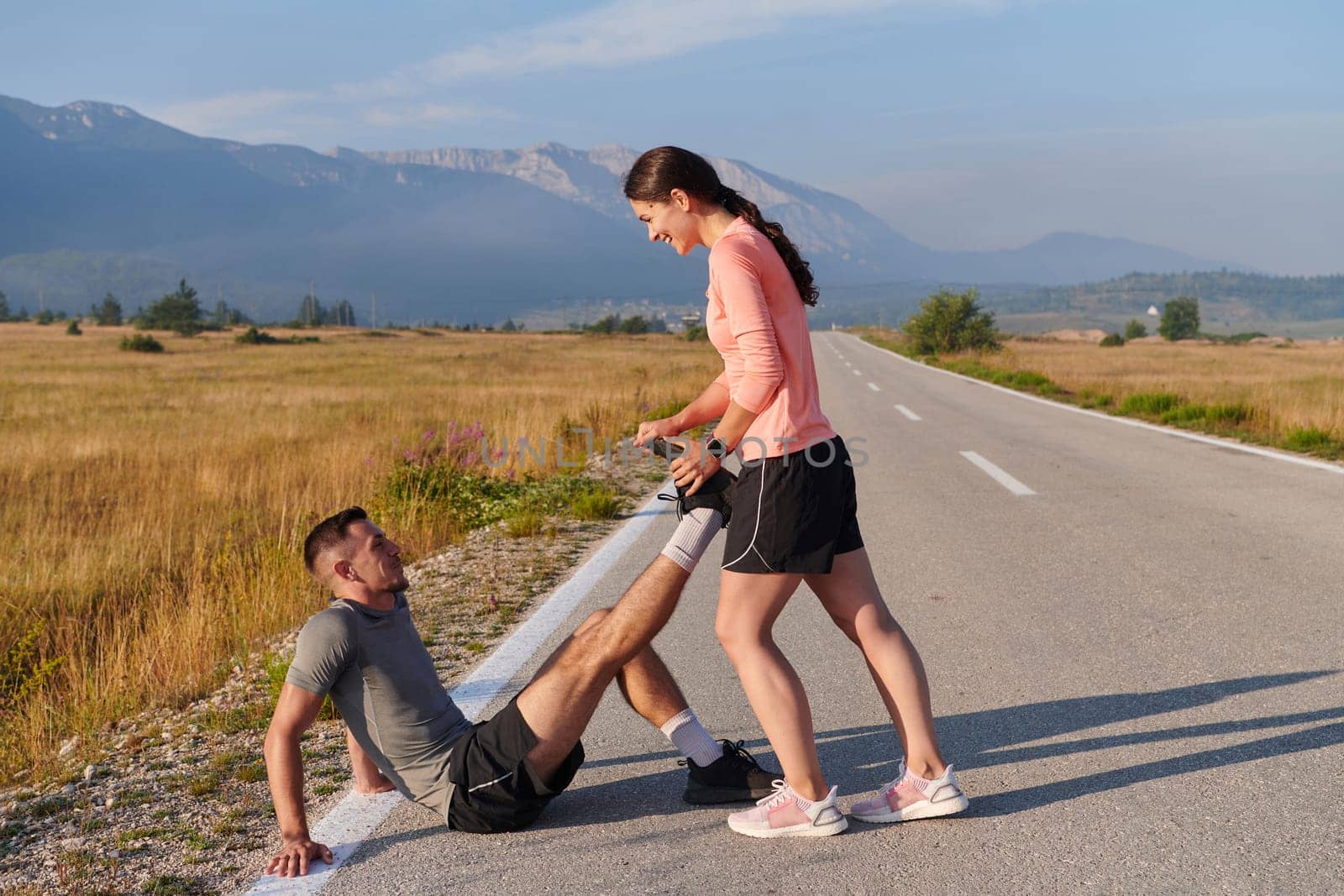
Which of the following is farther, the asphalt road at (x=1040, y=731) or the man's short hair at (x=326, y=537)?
the man's short hair at (x=326, y=537)

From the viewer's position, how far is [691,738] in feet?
11.1

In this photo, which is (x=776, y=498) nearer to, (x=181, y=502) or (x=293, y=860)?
(x=293, y=860)

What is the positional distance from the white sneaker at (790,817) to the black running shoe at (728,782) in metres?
0.17

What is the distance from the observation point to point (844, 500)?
314 cm

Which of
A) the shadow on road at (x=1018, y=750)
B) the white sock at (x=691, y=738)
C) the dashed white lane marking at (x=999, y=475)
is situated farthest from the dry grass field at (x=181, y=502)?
the dashed white lane marking at (x=999, y=475)

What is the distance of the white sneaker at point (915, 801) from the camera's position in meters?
3.22

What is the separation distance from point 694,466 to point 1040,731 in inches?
72.6

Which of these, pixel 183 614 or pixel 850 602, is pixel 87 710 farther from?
pixel 850 602

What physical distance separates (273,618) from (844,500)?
12.8ft

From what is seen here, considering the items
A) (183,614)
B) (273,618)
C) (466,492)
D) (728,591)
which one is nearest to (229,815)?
(728,591)

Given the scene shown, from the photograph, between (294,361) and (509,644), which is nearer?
(509,644)

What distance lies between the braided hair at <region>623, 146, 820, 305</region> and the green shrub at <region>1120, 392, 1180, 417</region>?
16.2 meters

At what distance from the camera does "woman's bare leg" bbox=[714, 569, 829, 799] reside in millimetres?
3092

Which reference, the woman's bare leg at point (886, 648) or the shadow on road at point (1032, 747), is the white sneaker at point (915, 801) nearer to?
the woman's bare leg at point (886, 648)
